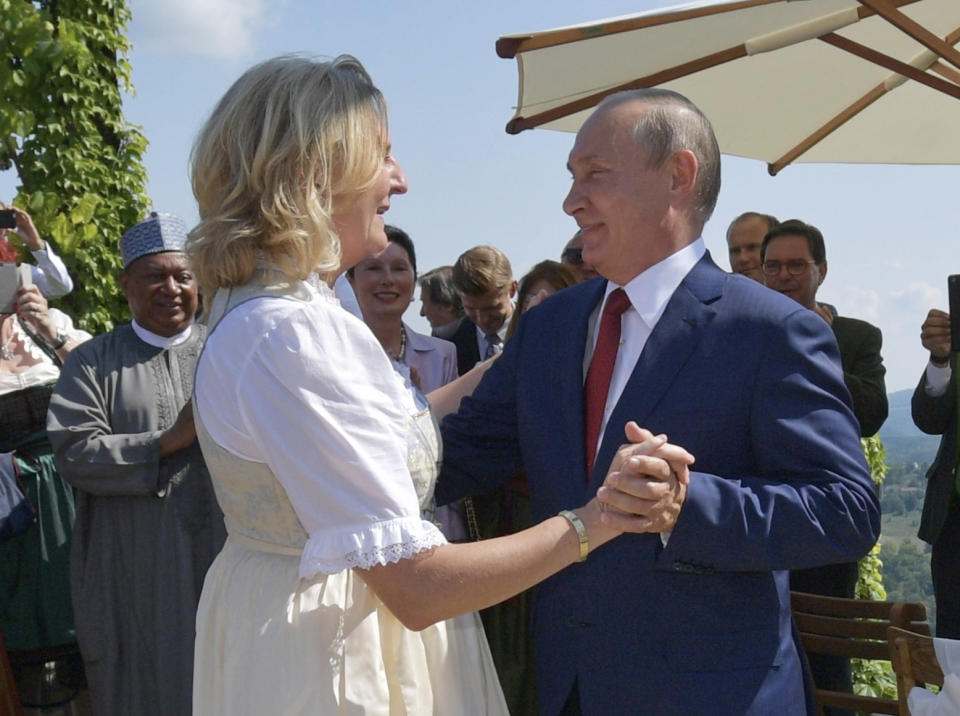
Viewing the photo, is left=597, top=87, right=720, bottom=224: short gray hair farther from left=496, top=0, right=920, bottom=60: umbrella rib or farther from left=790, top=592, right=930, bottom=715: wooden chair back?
left=790, top=592, right=930, bottom=715: wooden chair back

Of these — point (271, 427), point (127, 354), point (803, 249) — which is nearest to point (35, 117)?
point (127, 354)

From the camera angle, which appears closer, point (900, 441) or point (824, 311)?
point (824, 311)

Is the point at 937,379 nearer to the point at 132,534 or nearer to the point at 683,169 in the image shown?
the point at 683,169

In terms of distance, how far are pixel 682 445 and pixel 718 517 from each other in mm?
196

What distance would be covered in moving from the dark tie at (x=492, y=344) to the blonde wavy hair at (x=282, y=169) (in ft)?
12.5

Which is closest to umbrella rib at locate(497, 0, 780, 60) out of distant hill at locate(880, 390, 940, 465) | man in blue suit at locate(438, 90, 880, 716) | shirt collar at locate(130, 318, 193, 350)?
man in blue suit at locate(438, 90, 880, 716)

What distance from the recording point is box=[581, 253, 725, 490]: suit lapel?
7.61ft

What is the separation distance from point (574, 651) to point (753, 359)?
738 millimetres

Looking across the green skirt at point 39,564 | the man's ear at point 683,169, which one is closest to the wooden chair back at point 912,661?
the man's ear at point 683,169

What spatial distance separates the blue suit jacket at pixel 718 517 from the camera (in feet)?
7.16

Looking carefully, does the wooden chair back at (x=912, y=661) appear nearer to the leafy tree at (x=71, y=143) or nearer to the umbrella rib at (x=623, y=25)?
the umbrella rib at (x=623, y=25)

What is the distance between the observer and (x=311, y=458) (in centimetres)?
195

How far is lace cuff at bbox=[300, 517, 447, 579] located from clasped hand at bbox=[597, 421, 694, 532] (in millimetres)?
366

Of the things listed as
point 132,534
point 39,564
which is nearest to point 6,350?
point 39,564
